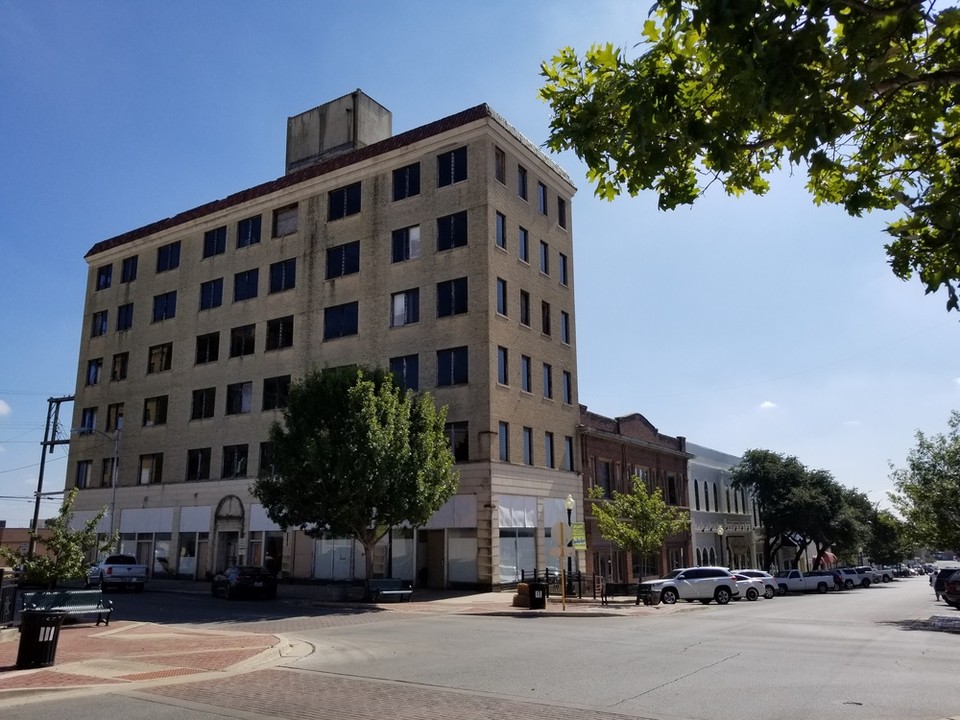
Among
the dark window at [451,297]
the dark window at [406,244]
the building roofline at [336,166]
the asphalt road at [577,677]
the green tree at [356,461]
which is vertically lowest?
the asphalt road at [577,677]

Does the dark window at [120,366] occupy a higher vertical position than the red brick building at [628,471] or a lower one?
higher

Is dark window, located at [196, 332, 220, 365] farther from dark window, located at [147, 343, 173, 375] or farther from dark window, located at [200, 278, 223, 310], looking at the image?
dark window, located at [147, 343, 173, 375]

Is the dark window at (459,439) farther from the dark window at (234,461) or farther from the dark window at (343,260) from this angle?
the dark window at (234,461)

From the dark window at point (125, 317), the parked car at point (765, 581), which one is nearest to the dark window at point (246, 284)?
the dark window at point (125, 317)

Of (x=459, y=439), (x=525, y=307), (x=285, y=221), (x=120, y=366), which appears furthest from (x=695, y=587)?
(x=120, y=366)

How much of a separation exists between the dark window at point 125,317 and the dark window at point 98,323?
1671 mm

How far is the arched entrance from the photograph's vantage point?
136 feet

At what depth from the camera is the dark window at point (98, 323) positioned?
5226 centimetres

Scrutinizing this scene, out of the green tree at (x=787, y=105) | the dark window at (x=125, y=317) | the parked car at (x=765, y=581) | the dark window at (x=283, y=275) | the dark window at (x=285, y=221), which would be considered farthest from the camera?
the dark window at (x=125, y=317)

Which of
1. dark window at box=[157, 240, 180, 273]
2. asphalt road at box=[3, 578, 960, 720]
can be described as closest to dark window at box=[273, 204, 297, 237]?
dark window at box=[157, 240, 180, 273]

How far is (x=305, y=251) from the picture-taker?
4206 centimetres

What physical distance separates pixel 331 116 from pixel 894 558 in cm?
10866

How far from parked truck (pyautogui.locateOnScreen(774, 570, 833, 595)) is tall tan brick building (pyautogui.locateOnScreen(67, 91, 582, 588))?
1676 cm

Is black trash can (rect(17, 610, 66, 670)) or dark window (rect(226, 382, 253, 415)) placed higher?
dark window (rect(226, 382, 253, 415))
